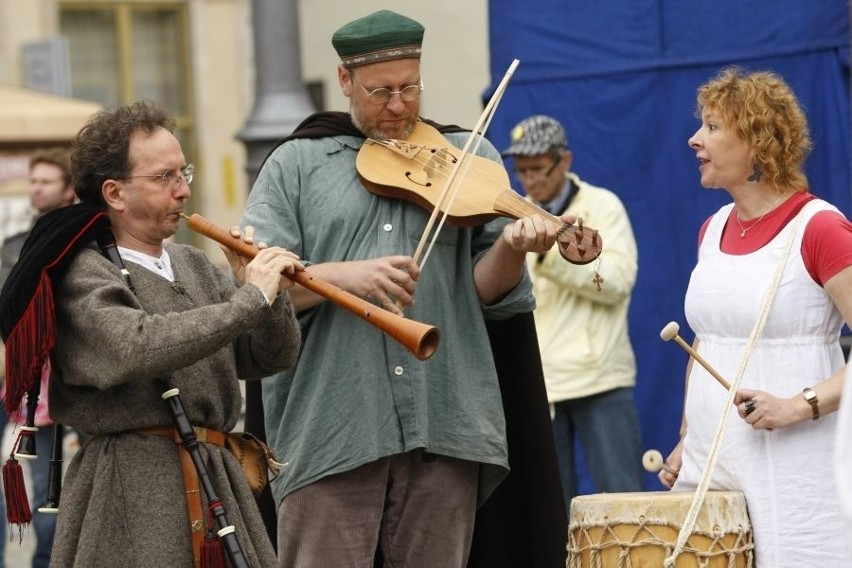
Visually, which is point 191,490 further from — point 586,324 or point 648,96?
point 648,96

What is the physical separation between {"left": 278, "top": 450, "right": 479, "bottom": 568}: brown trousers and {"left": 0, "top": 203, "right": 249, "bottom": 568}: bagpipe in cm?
52

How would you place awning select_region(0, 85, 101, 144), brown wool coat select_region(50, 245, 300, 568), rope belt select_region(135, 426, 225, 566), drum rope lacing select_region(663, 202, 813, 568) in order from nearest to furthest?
1. brown wool coat select_region(50, 245, 300, 568)
2. rope belt select_region(135, 426, 225, 566)
3. drum rope lacing select_region(663, 202, 813, 568)
4. awning select_region(0, 85, 101, 144)

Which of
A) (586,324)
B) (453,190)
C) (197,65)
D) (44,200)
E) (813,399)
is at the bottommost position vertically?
(586,324)

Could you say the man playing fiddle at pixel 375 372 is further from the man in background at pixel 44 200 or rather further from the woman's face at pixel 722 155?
the man in background at pixel 44 200

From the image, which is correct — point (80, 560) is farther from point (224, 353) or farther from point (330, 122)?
point (330, 122)

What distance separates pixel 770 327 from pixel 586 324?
92.9 inches

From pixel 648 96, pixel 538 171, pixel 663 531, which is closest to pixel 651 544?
pixel 663 531

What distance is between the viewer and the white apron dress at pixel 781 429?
4051mm

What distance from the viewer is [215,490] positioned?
391 centimetres

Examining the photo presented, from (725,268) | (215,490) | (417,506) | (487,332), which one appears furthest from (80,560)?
(725,268)

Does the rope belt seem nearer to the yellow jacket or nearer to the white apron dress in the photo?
the white apron dress

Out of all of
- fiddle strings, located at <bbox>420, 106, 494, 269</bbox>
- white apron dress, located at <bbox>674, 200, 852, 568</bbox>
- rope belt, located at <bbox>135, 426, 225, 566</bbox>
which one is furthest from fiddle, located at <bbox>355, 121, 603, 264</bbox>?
rope belt, located at <bbox>135, 426, 225, 566</bbox>

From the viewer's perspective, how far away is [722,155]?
4285mm

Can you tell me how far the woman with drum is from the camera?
13.3 feet
